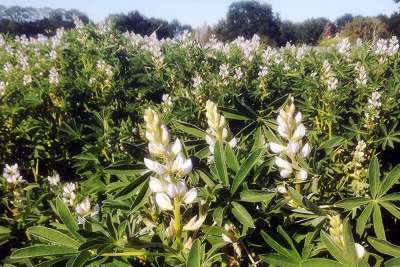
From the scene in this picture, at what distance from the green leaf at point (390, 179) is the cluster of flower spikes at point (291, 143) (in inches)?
9.7

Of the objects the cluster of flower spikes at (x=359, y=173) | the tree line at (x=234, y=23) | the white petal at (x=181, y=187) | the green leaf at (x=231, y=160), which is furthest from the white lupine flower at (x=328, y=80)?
the tree line at (x=234, y=23)

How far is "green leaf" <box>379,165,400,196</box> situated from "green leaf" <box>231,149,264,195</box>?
39 centimetres

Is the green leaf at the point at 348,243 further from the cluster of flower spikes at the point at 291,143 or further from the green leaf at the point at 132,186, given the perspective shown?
the green leaf at the point at 132,186

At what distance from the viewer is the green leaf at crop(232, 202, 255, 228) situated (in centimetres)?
93

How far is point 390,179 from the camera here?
117cm

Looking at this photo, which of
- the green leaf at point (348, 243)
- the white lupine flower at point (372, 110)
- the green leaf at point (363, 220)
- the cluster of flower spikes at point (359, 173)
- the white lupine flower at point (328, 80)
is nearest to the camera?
the green leaf at point (348, 243)

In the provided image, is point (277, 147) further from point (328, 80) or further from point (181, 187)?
point (328, 80)

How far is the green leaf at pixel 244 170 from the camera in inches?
39.9

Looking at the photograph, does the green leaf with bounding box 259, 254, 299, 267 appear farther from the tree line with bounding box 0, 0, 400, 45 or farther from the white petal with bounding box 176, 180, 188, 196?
the tree line with bounding box 0, 0, 400, 45

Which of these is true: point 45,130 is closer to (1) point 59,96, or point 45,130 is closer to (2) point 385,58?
(1) point 59,96

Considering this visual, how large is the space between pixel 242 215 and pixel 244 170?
0.12 metres

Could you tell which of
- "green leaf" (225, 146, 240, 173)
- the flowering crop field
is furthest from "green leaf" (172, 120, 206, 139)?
"green leaf" (225, 146, 240, 173)

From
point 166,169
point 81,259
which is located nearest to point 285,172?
point 166,169

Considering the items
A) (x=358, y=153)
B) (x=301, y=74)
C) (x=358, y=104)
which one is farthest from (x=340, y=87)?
(x=358, y=153)
